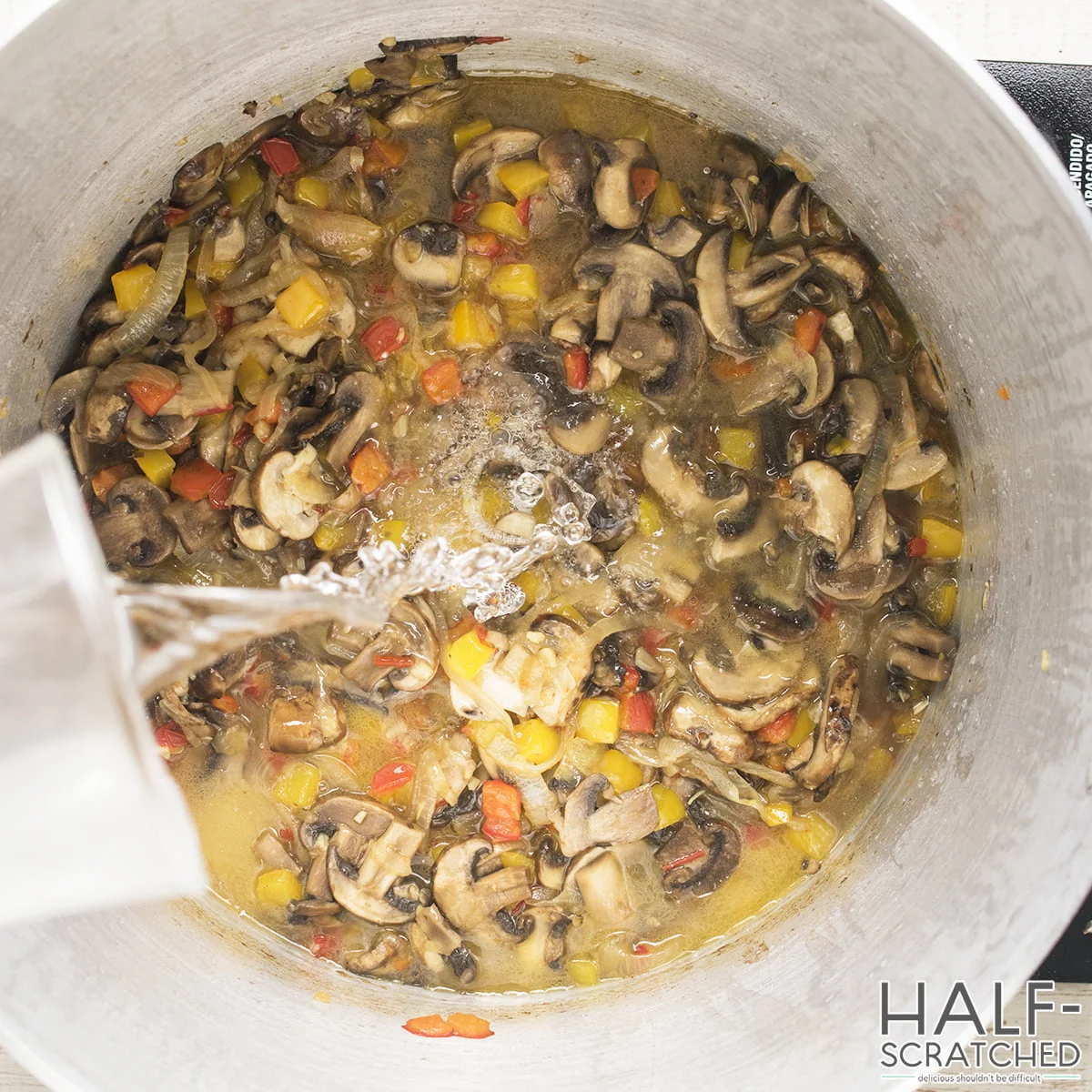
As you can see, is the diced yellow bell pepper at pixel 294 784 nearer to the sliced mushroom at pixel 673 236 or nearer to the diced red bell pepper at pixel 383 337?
the diced red bell pepper at pixel 383 337

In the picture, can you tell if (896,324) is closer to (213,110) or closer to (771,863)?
(771,863)

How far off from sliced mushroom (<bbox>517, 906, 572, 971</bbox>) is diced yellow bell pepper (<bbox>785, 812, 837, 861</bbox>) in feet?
1.70

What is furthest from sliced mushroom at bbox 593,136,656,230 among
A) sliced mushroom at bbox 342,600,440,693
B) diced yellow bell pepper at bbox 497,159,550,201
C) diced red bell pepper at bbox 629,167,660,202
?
sliced mushroom at bbox 342,600,440,693

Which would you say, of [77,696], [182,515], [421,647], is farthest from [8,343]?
[421,647]

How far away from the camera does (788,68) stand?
174 cm

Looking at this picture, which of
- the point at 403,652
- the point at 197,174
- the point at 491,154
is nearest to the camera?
the point at 197,174

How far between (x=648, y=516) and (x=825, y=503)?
0.36 m

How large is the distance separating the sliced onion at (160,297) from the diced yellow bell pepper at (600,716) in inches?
45.4

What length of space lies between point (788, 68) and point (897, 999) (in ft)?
5.37

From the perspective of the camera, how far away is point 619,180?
2035mm

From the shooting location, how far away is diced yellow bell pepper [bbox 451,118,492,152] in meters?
2.09

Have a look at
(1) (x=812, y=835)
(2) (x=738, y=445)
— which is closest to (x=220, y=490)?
(2) (x=738, y=445)

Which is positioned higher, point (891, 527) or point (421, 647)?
point (891, 527)

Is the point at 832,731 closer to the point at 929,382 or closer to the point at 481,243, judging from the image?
the point at 929,382
